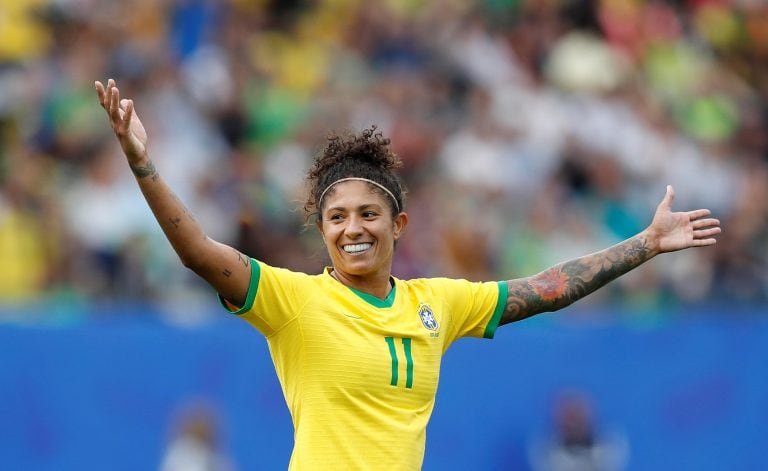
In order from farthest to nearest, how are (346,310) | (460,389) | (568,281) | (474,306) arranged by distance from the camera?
1. (460,389)
2. (568,281)
3. (474,306)
4. (346,310)

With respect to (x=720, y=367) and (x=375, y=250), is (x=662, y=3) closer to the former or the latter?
(x=720, y=367)

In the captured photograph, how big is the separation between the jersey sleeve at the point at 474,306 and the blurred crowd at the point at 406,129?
14.6 feet

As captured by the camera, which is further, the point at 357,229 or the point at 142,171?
the point at 357,229

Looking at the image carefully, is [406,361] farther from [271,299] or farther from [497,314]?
[497,314]

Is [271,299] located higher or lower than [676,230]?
lower

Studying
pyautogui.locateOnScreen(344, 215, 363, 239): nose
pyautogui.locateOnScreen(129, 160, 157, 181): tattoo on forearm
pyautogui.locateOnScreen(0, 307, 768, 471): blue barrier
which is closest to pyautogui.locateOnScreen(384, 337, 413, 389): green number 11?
pyautogui.locateOnScreen(344, 215, 363, 239): nose

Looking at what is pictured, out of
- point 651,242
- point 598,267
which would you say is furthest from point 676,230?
point 598,267

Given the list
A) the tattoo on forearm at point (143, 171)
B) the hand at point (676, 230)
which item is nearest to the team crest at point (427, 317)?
the hand at point (676, 230)

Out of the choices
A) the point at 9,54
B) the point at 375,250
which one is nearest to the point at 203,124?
the point at 9,54

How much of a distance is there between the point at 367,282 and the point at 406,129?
634 cm

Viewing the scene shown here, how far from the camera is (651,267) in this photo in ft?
36.1

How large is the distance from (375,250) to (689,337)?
5450 mm

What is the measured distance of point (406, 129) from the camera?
1166cm

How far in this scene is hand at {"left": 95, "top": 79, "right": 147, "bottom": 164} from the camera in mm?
4582
